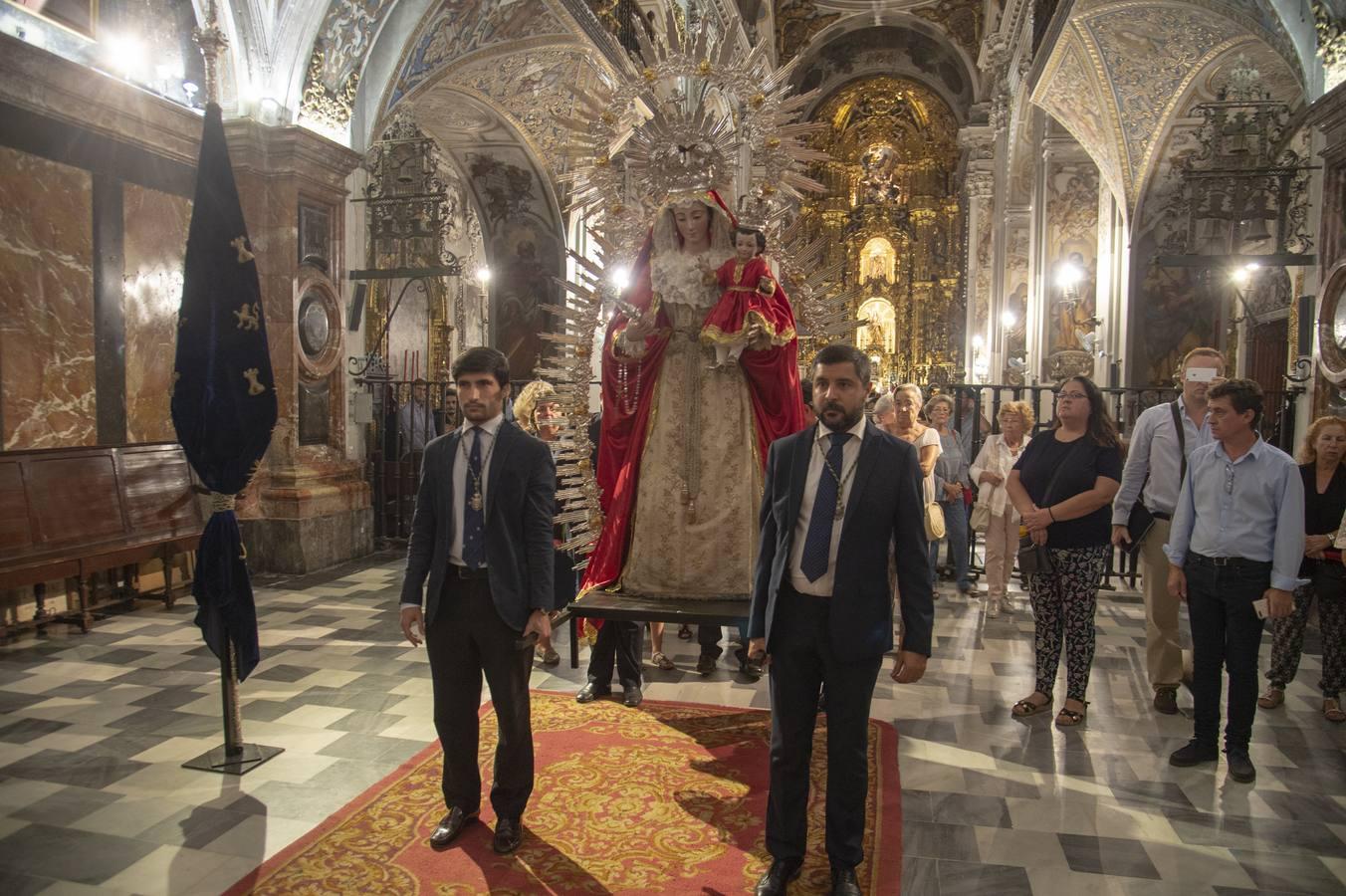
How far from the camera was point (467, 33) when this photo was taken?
→ 422 inches

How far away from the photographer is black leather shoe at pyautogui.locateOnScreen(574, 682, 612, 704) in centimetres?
496

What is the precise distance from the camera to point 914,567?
9.29 ft

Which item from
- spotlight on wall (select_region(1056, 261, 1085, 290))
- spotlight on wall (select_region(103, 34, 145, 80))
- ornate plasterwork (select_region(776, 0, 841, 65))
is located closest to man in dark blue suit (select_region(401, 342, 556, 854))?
spotlight on wall (select_region(103, 34, 145, 80))

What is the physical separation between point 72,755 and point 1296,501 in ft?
18.9

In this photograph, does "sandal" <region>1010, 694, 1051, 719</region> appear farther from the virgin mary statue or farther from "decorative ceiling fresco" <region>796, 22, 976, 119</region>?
"decorative ceiling fresco" <region>796, 22, 976, 119</region>

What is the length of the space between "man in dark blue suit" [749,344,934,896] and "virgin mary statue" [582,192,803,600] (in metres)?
1.36

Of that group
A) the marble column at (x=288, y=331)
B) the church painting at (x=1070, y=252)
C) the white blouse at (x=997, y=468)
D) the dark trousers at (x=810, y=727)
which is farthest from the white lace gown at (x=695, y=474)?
the church painting at (x=1070, y=252)

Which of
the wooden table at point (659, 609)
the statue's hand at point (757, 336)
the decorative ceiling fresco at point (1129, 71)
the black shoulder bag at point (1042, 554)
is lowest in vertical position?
the wooden table at point (659, 609)

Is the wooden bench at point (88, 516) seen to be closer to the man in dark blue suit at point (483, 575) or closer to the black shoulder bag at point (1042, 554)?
the man in dark blue suit at point (483, 575)

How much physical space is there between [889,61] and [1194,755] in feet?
78.4

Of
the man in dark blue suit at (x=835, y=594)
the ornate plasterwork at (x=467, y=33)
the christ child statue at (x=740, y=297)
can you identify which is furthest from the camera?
the ornate plasterwork at (x=467, y=33)

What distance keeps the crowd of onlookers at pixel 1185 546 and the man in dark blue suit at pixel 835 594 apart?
188 cm

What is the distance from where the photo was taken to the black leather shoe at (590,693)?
4957 millimetres

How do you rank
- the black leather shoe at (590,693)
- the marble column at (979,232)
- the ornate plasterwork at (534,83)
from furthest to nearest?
the marble column at (979,232)
the ornate plasterwork at (534,83)
the black leather shoe at (590,693)
